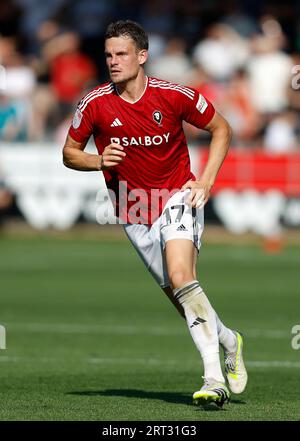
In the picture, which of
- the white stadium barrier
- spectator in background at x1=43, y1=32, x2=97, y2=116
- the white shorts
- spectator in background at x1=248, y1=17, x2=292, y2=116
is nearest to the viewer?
the white shorts

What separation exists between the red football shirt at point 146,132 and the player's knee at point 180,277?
24.4 inches

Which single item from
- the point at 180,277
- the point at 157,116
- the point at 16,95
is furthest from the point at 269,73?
the point at 180,277

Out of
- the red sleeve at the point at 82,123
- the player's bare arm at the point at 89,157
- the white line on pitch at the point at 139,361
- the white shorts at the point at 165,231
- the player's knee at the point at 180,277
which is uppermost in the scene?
the red sleeve at the point at 82,123

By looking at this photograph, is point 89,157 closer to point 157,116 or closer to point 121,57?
point 157,116

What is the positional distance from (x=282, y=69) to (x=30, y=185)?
5506 mm

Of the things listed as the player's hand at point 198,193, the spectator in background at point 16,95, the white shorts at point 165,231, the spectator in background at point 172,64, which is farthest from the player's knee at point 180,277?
the spectator in background at point 172,64

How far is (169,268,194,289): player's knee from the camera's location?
874 centimetres

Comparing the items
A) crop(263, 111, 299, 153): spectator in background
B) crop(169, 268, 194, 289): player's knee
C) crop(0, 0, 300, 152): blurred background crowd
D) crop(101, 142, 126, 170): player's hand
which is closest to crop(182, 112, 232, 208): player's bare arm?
crop(169, 268, 194, 289): player's knee

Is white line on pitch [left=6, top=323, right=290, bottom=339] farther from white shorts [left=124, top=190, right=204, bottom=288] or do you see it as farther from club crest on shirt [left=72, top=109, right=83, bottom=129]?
club crest on shirt [left=72, top=109, right=83, bottom=129]

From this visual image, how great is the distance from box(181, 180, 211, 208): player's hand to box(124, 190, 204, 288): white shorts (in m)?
0.17

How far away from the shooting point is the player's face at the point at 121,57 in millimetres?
9008

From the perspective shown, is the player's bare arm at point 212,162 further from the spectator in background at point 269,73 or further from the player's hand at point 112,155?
the spectator in background at point 269,73

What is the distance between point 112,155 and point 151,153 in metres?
0.67

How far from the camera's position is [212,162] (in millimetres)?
9102
